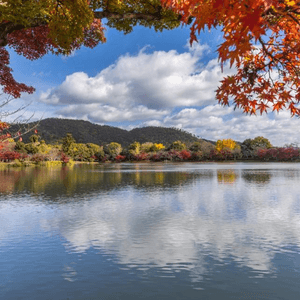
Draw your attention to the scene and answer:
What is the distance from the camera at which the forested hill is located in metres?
92.8

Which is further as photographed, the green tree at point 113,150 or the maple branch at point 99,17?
the green tree at point 113,150

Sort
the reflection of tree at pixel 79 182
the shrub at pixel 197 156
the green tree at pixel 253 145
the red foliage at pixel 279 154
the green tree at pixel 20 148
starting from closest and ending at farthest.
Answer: the reflection of tree at pixel 79 182 → the green tree at pixel 20 148 → the red foliage at pixel 279 154 → the green tree at pixel 253 145 → the shrub at pixel 197 156

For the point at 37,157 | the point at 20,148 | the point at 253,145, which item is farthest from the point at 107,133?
the point at 37,157

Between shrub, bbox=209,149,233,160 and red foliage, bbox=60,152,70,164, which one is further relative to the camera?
shrub, bbox=209,149,233,160

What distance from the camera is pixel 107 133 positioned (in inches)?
4097

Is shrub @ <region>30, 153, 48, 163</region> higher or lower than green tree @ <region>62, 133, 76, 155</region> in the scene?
lower

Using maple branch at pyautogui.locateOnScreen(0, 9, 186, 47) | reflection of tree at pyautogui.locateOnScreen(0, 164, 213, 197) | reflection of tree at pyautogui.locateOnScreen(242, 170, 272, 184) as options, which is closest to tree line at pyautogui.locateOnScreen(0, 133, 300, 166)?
reflection of tree at pyautogui.locateOnScreen(0, 164, 213, 197)

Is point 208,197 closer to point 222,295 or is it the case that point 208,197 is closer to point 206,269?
point 206,269

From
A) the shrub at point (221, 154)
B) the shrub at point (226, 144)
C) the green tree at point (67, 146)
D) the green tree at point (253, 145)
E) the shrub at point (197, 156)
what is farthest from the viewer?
the shrub at point (226, 144)

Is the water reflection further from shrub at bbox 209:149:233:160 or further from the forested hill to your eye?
the forested hill

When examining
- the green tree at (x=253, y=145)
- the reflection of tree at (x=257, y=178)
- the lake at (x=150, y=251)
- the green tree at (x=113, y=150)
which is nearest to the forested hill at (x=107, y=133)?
the green tree at (x=113, y=150)

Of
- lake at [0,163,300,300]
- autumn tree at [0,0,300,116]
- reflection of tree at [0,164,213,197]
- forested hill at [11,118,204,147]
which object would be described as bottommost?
lake at [0,163,300,300]

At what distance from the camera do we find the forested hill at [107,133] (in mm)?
92812

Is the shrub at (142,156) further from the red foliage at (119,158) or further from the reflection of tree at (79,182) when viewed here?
the reflection of tree at (79,182)
